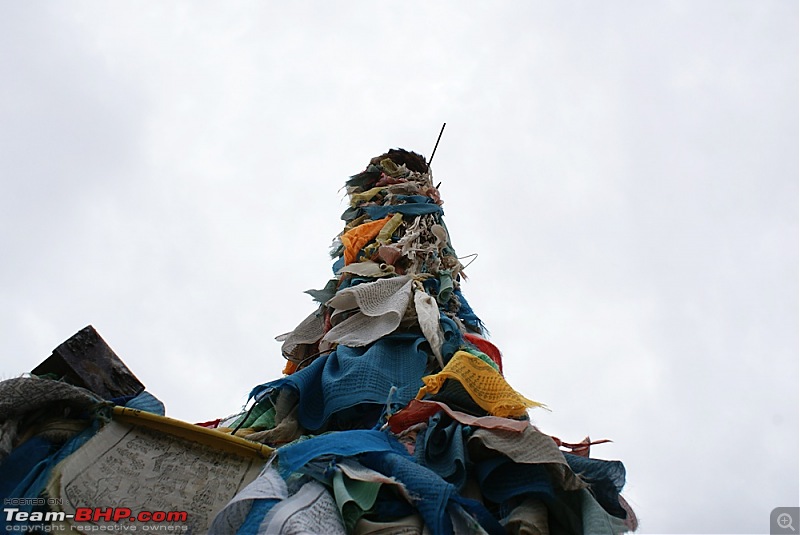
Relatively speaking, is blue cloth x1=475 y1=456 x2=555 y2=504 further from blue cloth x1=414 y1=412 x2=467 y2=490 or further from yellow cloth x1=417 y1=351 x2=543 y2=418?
yellow cloth x1=417 y1=351 x2=543 y2=418

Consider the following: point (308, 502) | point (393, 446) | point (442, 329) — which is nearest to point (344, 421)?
point (393, 446)

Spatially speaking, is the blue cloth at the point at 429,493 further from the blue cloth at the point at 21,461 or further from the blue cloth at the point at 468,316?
the blue cloth at the point at 468,316

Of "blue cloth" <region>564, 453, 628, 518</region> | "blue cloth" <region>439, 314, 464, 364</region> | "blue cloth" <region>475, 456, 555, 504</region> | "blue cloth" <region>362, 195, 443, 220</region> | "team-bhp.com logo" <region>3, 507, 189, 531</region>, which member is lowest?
"team-bhp.com logo" <region>3, 507, 189, 531</region>

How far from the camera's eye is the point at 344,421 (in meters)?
2.53

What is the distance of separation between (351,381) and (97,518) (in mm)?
1066

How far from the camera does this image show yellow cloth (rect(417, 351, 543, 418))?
7.34 ft

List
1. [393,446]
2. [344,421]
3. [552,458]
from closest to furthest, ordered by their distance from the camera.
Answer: [552,458] → [393,446] → [344,421]

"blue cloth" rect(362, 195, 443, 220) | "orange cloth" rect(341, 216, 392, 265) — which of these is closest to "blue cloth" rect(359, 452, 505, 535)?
"orange cloth" rect(341, 216, 392, 265)

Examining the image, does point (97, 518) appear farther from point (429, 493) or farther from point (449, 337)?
point (449, 337)

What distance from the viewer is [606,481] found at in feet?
6.24

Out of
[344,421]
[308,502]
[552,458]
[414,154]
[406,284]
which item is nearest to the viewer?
[308,502]

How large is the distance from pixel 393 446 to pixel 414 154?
393 cm

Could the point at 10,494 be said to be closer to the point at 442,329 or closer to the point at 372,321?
the point at 372,321

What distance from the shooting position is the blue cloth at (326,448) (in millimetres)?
1725
